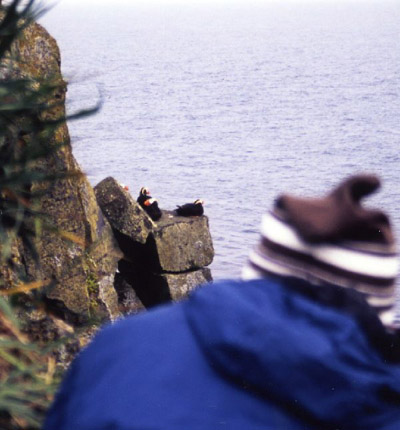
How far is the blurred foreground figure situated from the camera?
4.60ft

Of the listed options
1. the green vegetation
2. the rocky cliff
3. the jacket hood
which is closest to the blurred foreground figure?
the jacket hood

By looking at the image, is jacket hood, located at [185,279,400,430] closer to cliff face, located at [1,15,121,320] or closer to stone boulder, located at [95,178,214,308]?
cliff face, located at [1,15,121,320]

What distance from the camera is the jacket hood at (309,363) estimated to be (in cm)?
139

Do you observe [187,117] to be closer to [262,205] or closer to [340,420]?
[262,205]

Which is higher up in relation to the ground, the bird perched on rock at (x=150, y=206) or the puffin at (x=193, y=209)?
the bird perched on rock at (x=150, y=206)

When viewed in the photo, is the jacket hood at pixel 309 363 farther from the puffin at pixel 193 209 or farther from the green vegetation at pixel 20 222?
the puffin at pixel 193 209

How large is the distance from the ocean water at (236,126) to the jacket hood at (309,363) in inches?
135

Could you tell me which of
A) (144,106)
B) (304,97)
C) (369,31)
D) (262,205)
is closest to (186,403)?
(262,205)

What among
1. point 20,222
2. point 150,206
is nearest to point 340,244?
point 20,222

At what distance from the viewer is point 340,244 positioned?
149 cm

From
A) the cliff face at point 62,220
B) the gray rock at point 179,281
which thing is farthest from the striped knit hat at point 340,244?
the gray rock at point 179,281

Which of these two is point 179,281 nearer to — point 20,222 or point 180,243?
point 180,243

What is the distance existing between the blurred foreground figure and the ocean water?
330cm

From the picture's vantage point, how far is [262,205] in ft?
115
